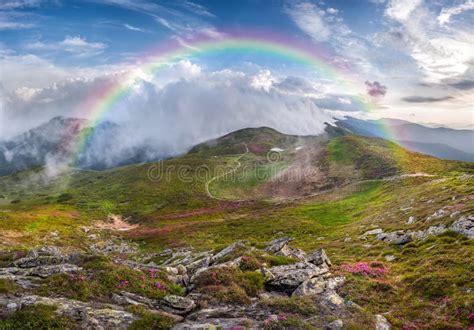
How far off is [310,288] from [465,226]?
2153 centimetres

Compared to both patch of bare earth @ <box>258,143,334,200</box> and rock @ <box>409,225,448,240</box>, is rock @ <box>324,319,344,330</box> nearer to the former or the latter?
rock @ <box>409,225,448,240</box>

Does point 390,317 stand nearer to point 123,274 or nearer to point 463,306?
point 463,306

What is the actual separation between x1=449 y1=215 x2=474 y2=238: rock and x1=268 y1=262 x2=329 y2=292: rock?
52.1 ft

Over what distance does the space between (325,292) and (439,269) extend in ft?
34.5

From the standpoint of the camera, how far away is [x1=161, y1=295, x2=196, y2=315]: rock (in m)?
18.8

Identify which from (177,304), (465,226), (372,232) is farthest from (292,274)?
(372,232)

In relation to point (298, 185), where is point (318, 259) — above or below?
above

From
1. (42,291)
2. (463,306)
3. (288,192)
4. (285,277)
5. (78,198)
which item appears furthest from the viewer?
(78,198)

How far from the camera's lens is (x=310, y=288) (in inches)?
903

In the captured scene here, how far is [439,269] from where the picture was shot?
84.7ft

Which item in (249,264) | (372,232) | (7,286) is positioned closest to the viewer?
(7,286)

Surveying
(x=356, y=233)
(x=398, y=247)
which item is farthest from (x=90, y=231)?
(x=398, y=247)

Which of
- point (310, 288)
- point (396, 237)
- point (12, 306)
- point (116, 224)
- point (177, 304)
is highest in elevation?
point (12, 306)

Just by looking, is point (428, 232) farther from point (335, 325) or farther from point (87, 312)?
point (87, 312)
